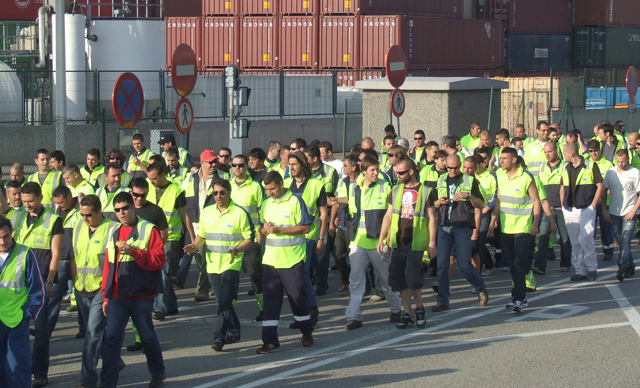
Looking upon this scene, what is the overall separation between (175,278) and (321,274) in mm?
1846

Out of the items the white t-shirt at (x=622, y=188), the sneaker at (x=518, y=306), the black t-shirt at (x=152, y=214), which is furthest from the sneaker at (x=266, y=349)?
the white t-shirt at (x=622, y=188)

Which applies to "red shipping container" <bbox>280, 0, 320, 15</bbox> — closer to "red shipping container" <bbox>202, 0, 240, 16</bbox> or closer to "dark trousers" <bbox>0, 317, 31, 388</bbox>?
"red shipping container" <bbox>202, 0, 240, 16</bbox>

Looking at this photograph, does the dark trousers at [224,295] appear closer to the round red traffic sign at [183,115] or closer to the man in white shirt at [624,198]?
the round red traffic sign at [183,115]

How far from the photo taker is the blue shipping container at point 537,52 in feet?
149

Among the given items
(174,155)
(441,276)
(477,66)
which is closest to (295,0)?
(477,66)

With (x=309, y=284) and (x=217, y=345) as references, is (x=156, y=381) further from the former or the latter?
(x=309, y=284)

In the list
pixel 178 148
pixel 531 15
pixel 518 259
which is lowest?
pixel 518 259

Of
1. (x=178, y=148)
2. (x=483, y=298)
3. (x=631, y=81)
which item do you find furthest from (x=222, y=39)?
(x=483, y=298)

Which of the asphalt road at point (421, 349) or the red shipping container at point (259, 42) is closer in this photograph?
the asphalt road at point (421, 349)

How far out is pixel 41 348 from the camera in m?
7.41

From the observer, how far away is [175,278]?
444 inches

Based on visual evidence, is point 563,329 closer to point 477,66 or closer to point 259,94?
point 259,94

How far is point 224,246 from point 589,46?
44.2 m

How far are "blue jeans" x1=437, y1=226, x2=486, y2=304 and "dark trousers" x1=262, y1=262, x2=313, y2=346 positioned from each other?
2237mm
